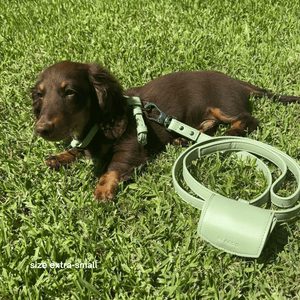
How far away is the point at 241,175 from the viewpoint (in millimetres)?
2354

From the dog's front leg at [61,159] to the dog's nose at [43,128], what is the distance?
2.21ft

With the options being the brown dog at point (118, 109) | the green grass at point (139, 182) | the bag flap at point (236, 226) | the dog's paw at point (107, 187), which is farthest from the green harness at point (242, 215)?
the dog's paw at point (107, 187)

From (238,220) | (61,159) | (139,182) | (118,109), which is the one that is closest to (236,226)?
(238,220)

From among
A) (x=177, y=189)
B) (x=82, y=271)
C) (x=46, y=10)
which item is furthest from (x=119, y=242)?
(x=46, y=10)

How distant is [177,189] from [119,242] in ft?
1.70

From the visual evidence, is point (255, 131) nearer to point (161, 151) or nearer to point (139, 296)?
point (161, 151)

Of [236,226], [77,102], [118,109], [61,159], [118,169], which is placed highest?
[77,102]

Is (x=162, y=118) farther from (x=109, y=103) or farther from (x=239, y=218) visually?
(x=239, y=218)

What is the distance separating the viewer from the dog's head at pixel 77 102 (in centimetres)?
204

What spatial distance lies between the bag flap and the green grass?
0.17m

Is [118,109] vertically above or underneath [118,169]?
above

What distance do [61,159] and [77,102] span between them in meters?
0.65

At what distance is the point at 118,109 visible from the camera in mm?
2387

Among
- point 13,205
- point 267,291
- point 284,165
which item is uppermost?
point 284,165
